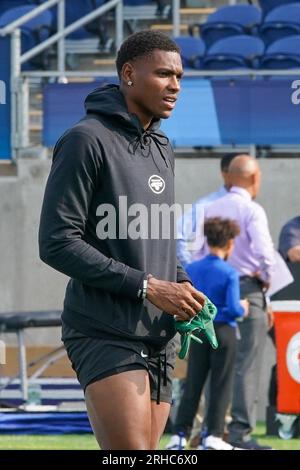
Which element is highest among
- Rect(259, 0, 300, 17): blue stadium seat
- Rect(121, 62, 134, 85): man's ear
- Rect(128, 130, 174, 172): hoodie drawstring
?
Rect(259, 0, 300, 17): blue stadium seat

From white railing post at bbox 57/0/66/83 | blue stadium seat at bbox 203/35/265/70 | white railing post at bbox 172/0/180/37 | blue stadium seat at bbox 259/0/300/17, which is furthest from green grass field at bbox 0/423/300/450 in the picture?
blue stadium seat at bbox 259/0/300/17

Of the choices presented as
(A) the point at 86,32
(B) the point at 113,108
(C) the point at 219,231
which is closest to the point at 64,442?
(C) the point at 219,231

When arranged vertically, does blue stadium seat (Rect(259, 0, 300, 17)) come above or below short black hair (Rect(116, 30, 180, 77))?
above

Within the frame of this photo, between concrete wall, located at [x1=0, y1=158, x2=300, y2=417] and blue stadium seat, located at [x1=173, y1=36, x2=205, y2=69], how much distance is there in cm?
265

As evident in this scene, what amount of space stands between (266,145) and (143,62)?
271 inches

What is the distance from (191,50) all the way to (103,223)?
9894 millimetres

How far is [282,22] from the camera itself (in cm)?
1391

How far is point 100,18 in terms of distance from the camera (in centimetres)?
1491

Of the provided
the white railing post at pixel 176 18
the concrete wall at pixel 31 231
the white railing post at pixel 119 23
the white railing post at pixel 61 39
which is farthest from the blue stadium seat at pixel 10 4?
the concrete wall at pixel 31 231

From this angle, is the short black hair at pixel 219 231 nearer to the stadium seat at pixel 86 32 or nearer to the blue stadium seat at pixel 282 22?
the blue stadium seat at pixel 282 22

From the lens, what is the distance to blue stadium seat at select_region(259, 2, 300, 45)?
1391 cm

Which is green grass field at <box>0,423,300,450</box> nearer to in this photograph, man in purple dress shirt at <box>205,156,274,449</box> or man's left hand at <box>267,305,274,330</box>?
man in purple dress shirt at <box>205,156,274,449</box>

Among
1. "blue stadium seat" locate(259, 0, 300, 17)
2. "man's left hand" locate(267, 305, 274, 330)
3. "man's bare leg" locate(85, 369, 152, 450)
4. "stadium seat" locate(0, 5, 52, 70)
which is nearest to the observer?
"man's bare leg" locate(85, 369, 152, 450)
